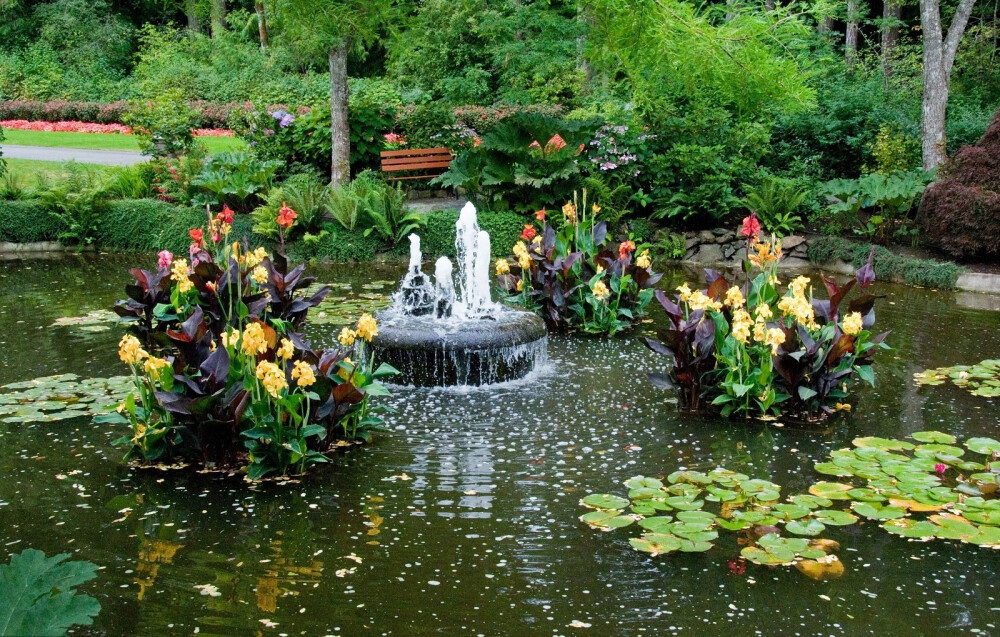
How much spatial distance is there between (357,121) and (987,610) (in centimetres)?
1234

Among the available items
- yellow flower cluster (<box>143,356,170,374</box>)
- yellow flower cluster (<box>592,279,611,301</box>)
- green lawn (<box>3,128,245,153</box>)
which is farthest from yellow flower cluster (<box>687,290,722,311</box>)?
green lawn (<box>3,128,245,153</box>)

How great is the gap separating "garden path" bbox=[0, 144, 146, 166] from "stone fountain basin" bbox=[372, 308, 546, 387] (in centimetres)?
1221

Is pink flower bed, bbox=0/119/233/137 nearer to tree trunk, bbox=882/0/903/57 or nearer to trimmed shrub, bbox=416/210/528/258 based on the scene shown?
trimmed shrub, bbox=416/210/528/258

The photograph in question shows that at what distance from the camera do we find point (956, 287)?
1058cm

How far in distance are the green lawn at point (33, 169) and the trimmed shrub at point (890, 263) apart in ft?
33.2

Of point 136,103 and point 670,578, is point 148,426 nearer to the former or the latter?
point 670,578

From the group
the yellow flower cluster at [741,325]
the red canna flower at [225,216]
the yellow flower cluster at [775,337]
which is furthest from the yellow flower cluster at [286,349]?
the yellow flower cluster at [775,337]

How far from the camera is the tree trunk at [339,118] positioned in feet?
43.7

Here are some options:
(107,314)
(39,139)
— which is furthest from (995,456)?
(39,139)

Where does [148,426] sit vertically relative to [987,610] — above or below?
above

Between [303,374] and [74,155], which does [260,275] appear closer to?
[303,374]

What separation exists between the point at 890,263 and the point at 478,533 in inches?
325

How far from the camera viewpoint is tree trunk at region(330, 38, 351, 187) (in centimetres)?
1331

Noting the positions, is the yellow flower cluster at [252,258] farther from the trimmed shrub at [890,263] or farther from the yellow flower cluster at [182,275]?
the trimmed shrub at [890,263]
